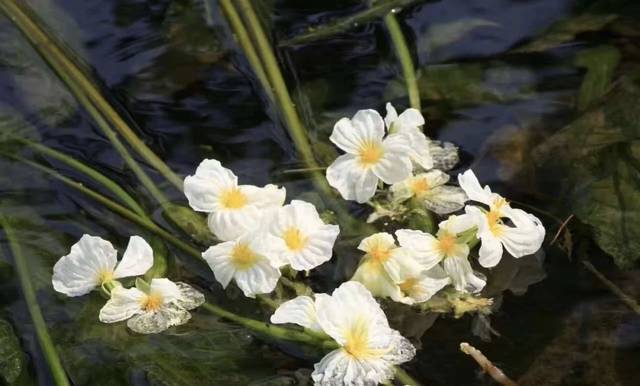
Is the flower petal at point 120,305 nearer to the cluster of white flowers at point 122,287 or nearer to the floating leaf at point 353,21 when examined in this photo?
the cluster of white flowers at point 122,287

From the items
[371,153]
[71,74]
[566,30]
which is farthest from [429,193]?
[71,74]

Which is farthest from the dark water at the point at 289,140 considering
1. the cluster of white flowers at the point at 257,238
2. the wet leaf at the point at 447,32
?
the cluster of white flowers at the point at 257,238

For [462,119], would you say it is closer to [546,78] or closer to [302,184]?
[546,78]

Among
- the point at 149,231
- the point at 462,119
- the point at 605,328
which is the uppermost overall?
the point at 149,231

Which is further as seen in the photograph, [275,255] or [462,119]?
[462,119]

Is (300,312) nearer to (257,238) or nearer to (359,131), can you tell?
(257,238)

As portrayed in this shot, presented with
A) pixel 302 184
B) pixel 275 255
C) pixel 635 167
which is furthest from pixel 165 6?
pixel 635 167

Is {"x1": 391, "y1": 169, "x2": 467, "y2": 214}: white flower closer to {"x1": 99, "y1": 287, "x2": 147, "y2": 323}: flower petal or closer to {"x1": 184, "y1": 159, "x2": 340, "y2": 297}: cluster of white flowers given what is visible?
{"x1": 184, "y1": 159, "x2": 340, "y2": 297}: cluster of white flowers
